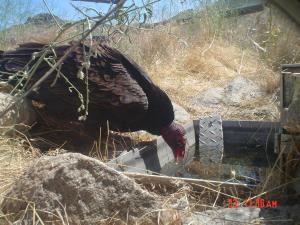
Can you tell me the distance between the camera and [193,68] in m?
7.95

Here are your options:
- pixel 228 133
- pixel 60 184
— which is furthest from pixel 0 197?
pixel 228 133

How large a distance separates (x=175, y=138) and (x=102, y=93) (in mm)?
821

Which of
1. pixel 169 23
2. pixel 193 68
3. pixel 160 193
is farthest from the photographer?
pixel 169 23

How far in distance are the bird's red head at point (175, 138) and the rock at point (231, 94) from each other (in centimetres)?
237

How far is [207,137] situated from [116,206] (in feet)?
6.96

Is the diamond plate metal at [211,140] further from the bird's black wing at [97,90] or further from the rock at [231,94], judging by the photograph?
the rock at [231,94]

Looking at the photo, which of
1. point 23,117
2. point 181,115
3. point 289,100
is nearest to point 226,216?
point 289,100

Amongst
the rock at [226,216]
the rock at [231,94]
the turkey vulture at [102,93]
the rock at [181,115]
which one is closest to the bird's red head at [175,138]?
the turkey vulture at [102,93]

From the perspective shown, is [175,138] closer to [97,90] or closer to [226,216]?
[97,90]

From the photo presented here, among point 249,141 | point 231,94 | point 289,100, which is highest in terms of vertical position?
point 289,100

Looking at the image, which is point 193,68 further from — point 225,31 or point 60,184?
point 60,184

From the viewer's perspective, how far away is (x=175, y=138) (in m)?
4.23

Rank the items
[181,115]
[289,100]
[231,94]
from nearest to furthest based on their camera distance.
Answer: [289,100]
[181,115]
[231,94]

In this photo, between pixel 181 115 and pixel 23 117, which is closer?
pixel 23 117
